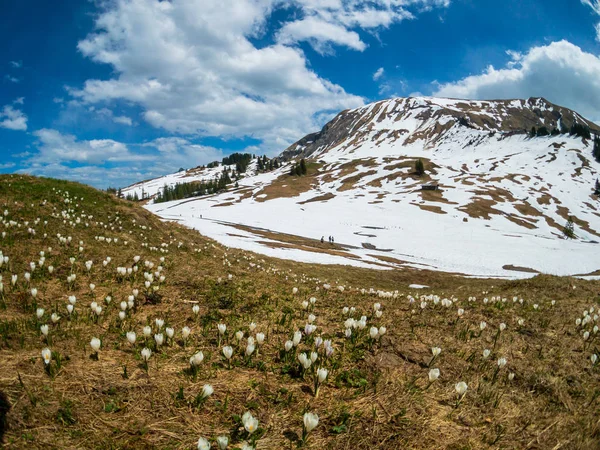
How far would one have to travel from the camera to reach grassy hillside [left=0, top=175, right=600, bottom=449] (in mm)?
3225

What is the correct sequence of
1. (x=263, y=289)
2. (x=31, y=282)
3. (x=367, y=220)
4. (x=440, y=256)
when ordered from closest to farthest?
1. (x=31, y=282)
2. (x=263, y=289)
3. (x=440, y=256)
4. (x=367, y=220)

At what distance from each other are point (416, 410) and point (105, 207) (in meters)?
17.6

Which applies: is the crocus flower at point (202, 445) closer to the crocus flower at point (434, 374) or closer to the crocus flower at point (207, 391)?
the crocus flower at point (207, 391)

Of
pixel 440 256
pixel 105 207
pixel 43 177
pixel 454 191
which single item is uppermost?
pixel 454 191

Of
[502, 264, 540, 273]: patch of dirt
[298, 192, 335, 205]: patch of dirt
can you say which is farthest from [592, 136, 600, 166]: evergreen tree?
[502, 264, 540, 273]: patch of dirt

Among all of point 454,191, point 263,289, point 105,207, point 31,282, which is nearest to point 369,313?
point 263,289

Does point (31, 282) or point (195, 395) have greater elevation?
point (31, 282)

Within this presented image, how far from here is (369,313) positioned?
7.08 meters

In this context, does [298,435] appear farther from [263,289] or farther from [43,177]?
[43,177]

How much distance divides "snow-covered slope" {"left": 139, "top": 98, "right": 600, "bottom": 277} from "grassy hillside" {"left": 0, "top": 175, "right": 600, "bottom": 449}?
2694cm

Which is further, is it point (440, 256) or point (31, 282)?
point (440, 256)

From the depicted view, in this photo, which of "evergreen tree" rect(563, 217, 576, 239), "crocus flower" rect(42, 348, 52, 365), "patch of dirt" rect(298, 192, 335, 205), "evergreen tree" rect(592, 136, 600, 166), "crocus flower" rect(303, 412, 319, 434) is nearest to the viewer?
"crocus flower" rect(303, 412, 319, 434)

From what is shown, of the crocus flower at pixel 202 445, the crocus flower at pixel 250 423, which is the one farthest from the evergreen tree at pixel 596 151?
the crocus flower at pixel 202 445

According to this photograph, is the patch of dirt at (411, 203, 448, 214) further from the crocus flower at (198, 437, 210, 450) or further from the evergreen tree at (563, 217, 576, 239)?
the crocus flower at (198, 437, 210, 450)
